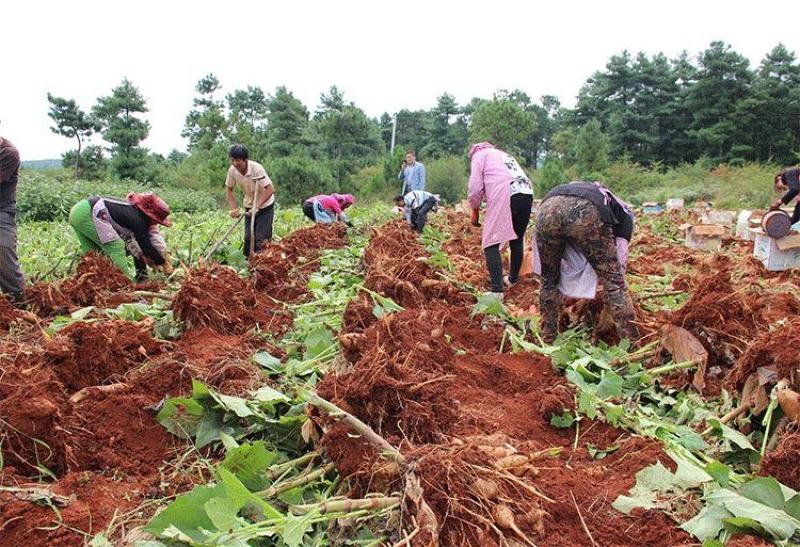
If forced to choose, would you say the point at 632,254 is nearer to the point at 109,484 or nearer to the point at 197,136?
the point at 109,484

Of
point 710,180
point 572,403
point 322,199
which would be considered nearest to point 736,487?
point 572,403

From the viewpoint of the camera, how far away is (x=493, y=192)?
5.23 metres

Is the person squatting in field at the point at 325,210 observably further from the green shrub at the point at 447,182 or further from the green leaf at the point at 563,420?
the green shrub at the point at 447,182

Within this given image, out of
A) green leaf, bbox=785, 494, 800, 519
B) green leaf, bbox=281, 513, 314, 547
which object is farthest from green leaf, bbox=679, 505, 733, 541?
green leaf, bbox=281, 513, 314, 547

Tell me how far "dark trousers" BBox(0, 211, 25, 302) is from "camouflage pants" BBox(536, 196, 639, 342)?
3.95 meters

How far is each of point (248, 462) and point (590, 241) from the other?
262 cm

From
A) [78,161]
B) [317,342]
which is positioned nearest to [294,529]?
[317,342]

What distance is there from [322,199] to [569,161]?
93.3 ft

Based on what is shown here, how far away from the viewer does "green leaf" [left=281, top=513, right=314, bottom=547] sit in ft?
5.29

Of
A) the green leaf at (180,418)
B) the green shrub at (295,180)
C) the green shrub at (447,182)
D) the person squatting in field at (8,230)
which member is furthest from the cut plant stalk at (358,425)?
the green shrub at (447,182)

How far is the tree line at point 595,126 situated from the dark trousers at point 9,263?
2103 cm

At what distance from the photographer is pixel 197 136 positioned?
41.9 m

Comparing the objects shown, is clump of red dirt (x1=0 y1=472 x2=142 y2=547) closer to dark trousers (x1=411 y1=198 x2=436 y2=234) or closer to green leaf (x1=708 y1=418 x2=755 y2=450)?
green leaf (x1=708 y1=418 x2=755 y2=450)

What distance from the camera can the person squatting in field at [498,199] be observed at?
514 centimetres
